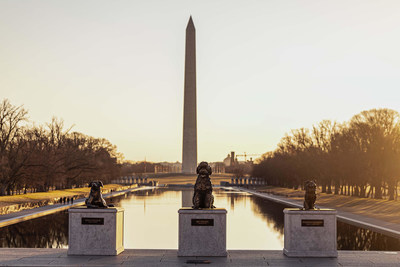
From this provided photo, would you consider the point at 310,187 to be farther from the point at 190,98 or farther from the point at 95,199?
the point at 190,98

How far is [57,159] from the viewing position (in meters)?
55.5

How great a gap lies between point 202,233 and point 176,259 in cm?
96

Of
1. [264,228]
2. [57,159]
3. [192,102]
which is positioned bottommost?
[264,228]

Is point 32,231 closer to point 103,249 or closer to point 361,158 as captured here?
point 103,249

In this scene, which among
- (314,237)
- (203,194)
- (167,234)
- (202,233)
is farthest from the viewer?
(167,234)

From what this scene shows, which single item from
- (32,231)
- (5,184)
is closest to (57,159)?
(5,184)

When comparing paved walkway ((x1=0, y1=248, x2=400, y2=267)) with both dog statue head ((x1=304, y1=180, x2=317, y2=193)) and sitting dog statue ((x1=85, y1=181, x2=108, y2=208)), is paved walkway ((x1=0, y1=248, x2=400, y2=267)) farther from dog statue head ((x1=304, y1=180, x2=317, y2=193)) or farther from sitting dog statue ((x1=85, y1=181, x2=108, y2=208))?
dog statue head ((x1=304, y1=180, x2=317, y2=193))

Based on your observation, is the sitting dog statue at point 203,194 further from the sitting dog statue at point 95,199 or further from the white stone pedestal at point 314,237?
the sitting dog statue at point 95,199

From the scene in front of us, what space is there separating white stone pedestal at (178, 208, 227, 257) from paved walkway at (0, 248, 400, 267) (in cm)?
27

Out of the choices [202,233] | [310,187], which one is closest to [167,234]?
[202,233]

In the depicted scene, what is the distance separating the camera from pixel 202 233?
12.2 metres

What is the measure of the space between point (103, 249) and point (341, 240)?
1046 cm

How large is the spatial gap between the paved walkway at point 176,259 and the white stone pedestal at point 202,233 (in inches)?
10.6

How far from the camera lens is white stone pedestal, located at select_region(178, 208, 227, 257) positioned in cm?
1221
